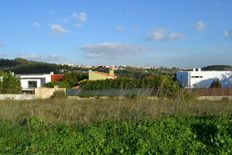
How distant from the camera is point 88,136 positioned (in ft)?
31.1

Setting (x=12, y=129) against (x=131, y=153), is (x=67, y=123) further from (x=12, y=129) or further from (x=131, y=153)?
(x=131, y=153)

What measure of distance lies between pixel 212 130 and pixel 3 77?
265 feet

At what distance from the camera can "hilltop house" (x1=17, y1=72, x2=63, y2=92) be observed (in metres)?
107

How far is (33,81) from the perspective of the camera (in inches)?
4333

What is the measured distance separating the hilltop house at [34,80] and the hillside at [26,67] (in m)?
23.4

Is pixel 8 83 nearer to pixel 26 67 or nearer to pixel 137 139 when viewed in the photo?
pixel 26 67

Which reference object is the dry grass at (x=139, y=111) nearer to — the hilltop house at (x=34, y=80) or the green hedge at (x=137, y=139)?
the green hedge at (x=137, y=139)

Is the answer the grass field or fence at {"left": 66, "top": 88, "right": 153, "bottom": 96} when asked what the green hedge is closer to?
the grass field

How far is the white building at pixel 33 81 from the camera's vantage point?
A: 107 m

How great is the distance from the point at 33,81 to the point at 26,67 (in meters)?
37.1

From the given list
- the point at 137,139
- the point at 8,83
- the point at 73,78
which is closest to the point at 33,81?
the point at 73,78

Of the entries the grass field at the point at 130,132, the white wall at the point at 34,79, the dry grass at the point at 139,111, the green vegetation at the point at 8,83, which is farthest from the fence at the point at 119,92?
the white wall at the point at 34,79

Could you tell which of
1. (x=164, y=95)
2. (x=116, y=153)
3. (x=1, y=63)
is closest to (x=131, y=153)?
(x=116, y=153)

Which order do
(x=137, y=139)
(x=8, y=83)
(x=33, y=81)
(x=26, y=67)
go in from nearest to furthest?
(x=137, y=139) → (x=8, y=83) → (x=33, y=81) → (x=26, y=67)
